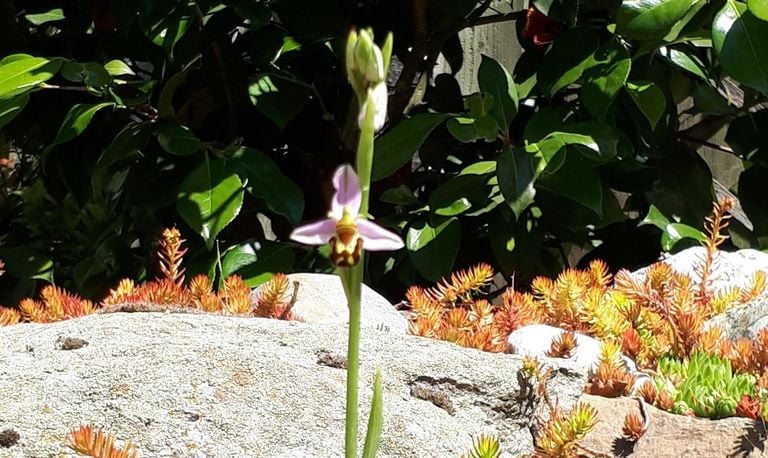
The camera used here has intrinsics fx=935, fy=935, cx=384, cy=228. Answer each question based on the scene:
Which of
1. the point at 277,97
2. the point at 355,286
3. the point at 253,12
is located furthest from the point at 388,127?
the point at 355,286

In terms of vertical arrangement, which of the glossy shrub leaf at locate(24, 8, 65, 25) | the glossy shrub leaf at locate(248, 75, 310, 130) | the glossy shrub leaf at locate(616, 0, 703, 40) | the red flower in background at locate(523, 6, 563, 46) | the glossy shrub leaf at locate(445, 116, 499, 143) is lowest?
the glossy shrub leaf at locate(445, 116, 499, 143)

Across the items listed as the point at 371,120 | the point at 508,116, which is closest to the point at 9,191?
the point at 508,116

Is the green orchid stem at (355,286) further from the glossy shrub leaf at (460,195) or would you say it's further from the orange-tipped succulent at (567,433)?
the glossy shrub leaf at (460,195)

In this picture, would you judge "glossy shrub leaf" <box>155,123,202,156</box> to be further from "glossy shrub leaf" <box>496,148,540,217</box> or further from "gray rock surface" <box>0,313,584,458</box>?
"gray rock surface" <box>0,313,584,458</box>

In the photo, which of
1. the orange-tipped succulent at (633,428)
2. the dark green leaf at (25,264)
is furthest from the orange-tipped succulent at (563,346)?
the dark green leaf at (25,264)

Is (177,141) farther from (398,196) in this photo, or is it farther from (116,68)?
(398,196)

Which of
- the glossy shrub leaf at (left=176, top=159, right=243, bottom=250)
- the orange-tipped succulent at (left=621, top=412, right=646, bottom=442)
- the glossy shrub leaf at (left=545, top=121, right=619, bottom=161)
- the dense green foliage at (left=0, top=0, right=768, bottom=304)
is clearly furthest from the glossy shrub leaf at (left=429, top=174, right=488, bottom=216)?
the orange-tipped succulent at (left=621, top=412, right=646, bottom=442)
